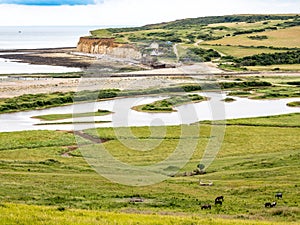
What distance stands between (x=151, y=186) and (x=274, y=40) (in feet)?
517

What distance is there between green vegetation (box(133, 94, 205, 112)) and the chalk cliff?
68.2 meters

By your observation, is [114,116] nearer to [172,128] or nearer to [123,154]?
[172,128]

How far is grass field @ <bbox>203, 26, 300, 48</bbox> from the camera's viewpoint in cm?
17288

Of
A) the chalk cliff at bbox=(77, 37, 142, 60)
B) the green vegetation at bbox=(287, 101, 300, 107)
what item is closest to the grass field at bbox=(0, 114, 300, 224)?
the green vegetation at bbox=(287, 101, 300, 107)

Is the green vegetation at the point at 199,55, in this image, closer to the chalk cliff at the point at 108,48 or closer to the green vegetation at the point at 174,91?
the chalk cliff at the point at 108,48

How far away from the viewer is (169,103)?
260ft

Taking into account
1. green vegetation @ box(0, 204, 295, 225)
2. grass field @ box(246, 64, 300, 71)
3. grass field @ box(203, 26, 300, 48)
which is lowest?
grass field @ box(246, 64, 300, 71)

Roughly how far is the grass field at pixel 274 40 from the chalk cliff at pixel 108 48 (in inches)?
1251

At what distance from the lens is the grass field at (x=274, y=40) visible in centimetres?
17288

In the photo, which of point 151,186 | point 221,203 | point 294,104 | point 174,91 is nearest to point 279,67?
point 174,91

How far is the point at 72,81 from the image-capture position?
4186 inches

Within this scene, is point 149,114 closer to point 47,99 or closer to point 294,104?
point 47,99

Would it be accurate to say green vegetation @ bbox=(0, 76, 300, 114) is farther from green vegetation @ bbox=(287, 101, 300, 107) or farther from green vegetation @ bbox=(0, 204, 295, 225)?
green vegetation @ bbox=(0, 204, 295, 225)

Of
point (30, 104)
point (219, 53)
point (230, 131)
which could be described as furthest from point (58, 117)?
point (219, 53)
